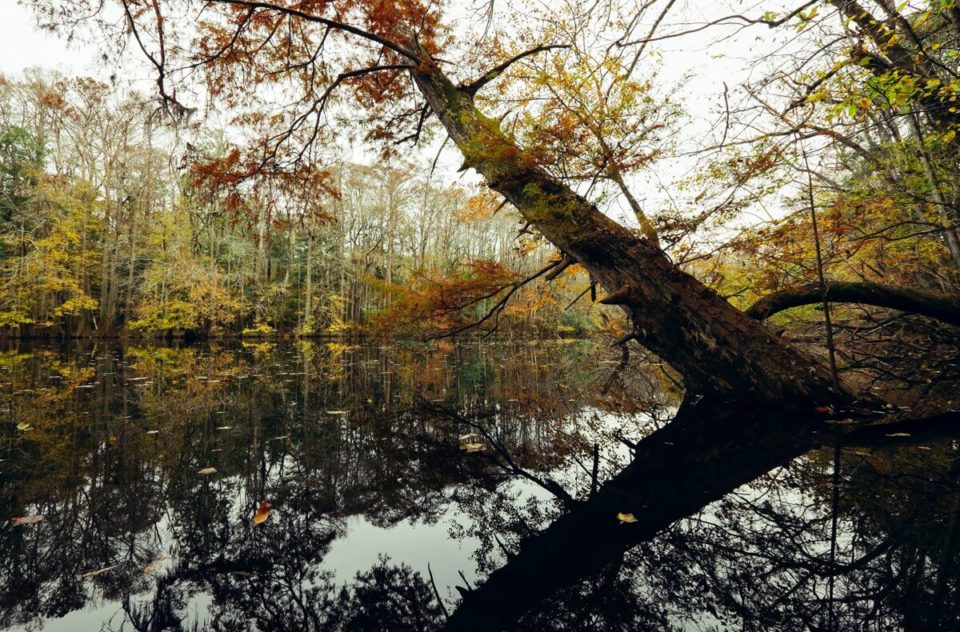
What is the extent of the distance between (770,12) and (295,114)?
17.8 feet

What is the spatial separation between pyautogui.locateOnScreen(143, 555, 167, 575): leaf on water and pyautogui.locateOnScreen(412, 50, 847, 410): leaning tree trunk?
378cm

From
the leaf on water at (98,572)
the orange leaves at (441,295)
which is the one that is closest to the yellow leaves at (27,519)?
the leaf on water at (98,572)

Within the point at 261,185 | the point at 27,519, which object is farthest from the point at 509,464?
the point at 261,185

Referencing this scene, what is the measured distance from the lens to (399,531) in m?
1.79

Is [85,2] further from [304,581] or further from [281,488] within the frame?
[304,581]

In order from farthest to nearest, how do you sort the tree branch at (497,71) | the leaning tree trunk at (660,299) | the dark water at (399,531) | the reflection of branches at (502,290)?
the reflection of branches at (502,290)
the tree branch at (497,71)
the leaning tree trunk at (660,299)
the dark water at (399,531)

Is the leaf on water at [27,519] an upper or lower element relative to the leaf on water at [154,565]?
upper

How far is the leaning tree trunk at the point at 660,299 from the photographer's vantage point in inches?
151

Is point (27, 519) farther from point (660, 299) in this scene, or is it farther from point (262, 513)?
point (660, 299)

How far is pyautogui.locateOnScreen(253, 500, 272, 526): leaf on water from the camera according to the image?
1.83 meters

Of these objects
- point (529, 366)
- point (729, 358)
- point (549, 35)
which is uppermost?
point (549, 35)

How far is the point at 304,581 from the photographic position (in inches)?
55.2

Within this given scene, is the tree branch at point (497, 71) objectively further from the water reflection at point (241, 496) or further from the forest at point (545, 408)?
the water reflection at point (241, 496)

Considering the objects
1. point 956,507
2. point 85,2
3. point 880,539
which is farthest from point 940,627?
point 85,2
